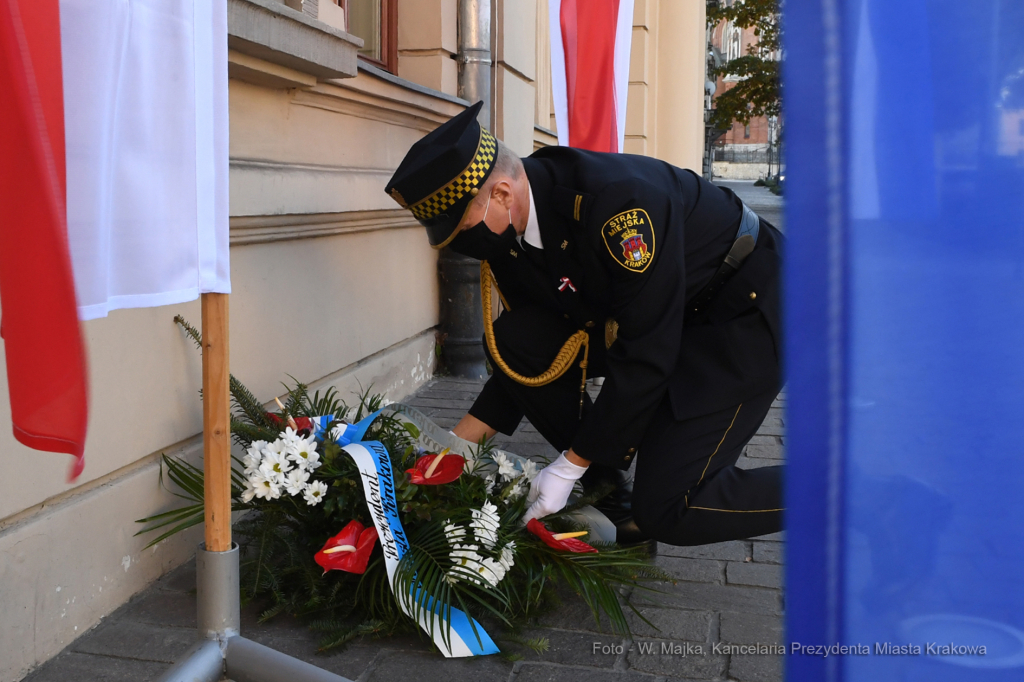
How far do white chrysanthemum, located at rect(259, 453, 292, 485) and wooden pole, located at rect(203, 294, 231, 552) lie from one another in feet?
1.89

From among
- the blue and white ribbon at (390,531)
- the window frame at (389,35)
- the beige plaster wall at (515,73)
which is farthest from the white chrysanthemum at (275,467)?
the beige plaster wall at (515,73)

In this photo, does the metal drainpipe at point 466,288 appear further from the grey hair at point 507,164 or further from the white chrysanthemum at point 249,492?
the white chrysanthemum at point 249,492

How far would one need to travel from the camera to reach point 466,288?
500cm

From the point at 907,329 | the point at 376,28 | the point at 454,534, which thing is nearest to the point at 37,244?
the point at 907,329

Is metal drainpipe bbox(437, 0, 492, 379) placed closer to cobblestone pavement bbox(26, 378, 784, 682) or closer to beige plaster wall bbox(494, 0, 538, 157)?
beige plaster wall bbox(494, 0, 538, 157)

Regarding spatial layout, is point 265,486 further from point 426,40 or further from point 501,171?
point 426,40

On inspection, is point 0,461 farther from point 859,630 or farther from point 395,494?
point 859,630

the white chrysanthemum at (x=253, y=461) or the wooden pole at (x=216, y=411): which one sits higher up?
the wooden pole at (x=216, y=411)

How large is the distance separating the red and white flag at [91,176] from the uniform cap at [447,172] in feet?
2.67

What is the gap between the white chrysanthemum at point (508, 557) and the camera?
2.23m

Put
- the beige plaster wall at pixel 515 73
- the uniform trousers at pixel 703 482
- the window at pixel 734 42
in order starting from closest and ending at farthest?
the uniform trousers at pixel 703 482 < the beige plaster wall at pixel 515 73 < the window at pixel 734 42

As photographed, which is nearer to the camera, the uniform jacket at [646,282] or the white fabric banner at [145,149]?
the white fabric banner at [145,149]

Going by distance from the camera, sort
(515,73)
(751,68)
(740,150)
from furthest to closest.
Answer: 1. (740,150)
2. (751,68)
3. (515,73)

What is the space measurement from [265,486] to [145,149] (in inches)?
44.2
